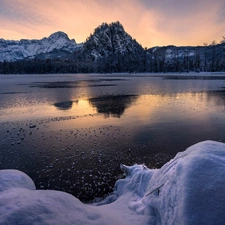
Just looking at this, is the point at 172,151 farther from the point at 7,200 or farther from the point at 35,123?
the point at 35,123

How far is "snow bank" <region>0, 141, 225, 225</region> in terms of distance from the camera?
10.0ft

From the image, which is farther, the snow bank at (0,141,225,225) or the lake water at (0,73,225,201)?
the lake water at (0,73,225,201)

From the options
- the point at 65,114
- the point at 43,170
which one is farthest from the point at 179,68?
the point at 43,170

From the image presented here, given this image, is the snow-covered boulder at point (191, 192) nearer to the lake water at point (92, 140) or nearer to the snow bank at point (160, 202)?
the snow bank at point (160, 202)

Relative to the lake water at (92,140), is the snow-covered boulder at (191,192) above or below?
above

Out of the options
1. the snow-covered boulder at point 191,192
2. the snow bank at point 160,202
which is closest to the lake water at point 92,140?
the snow bank at point 160,202

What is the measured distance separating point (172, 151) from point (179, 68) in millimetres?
107703

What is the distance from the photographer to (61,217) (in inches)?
128

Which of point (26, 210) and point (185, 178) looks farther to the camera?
point (185, 178)

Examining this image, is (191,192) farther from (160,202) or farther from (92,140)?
(92,140)

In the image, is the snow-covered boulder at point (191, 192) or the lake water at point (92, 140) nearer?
the snow-covered boulder at point (191, 192)

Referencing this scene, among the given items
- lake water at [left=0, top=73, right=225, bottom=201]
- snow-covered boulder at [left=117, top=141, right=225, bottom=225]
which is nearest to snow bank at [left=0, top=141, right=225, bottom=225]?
snow-covered boulder at [left=117, top=141, right=225, bottom=225]

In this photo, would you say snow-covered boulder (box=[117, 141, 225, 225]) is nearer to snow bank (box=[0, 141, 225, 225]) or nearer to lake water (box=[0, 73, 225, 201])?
snow bank (box=[0, 141, 225, 225])

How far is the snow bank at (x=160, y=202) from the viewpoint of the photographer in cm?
306
